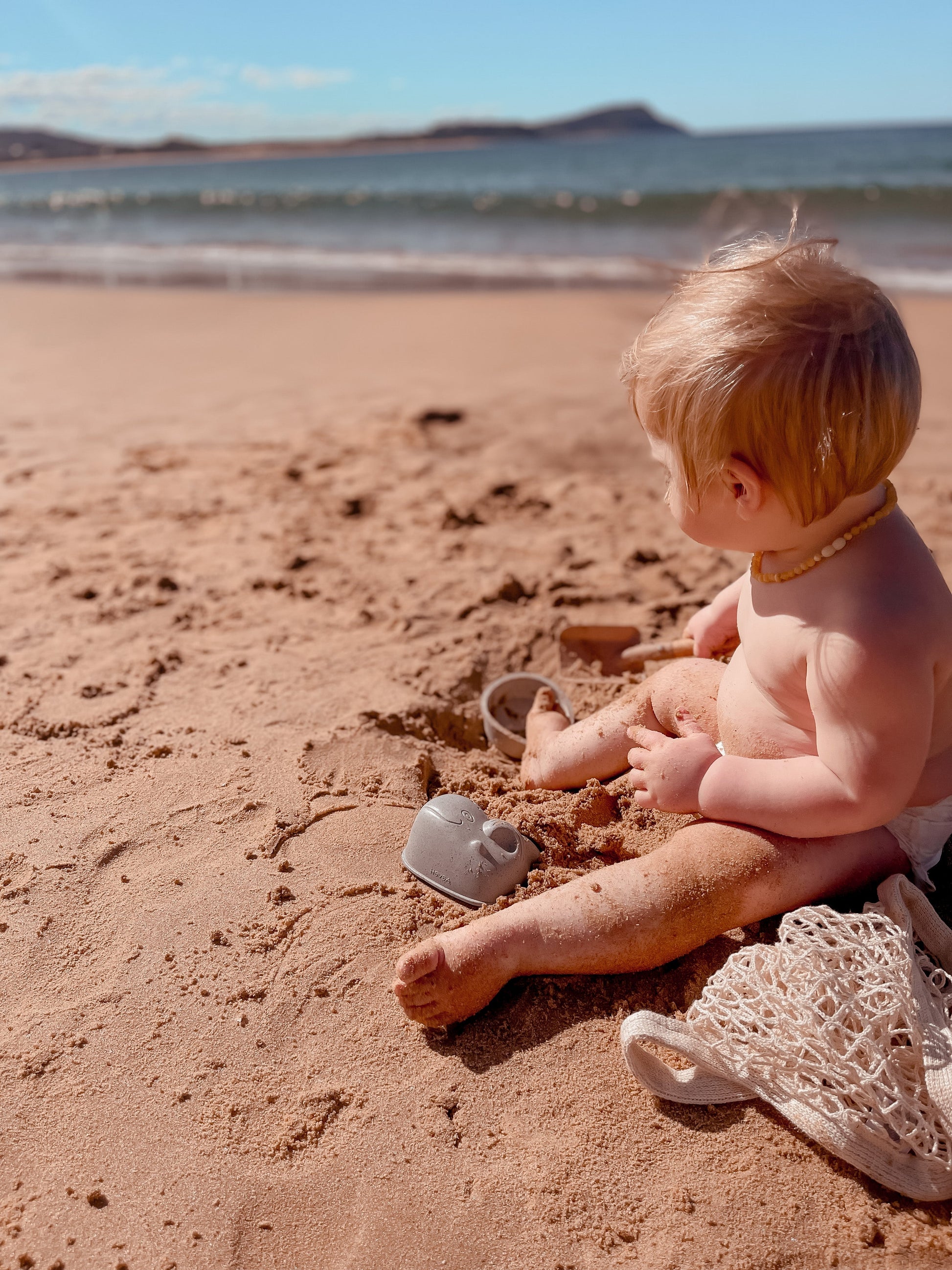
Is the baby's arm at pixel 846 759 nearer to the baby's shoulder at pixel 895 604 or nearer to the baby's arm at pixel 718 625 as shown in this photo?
the baby's shoulder at pixel 895 604

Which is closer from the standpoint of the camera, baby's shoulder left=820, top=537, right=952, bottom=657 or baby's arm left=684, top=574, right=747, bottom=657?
baby's shoulder left=820, top=537, right=952, bottom=657

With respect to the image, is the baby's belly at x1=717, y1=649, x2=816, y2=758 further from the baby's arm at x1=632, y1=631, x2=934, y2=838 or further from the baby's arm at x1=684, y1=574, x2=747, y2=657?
the baby's arm at x1=684, y1=574, x2=747, y2=657

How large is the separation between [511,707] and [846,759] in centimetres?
107

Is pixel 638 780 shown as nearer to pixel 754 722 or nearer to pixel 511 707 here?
pixel 754 722

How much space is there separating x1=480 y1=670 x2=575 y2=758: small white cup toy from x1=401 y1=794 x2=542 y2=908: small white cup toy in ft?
1.36

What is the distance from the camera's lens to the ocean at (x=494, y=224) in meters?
9.98

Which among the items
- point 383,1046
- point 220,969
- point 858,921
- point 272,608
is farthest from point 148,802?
point 858,921

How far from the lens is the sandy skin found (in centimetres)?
156

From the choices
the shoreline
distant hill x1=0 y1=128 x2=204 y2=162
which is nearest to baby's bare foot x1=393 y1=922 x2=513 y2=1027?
the shoreline

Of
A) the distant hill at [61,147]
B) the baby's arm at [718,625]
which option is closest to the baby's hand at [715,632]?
the baby's arm at [718,625]

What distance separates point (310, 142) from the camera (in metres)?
80.7

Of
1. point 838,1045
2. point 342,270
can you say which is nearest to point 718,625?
point 838,1045

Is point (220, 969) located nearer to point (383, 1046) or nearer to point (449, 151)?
point (383, 1046)

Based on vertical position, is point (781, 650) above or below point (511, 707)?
above
